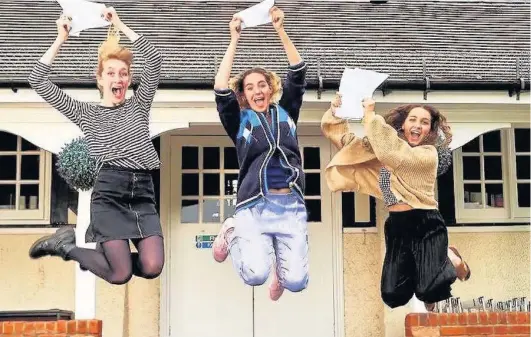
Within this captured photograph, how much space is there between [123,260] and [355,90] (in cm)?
205

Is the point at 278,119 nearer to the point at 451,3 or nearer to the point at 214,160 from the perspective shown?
the point at 214,160

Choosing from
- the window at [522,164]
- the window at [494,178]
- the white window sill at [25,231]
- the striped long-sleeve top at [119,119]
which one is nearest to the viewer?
the striped long-sleeve top at [119,119]

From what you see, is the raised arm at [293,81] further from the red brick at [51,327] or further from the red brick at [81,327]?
the red brick at [51,327]

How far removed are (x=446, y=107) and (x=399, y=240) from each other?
6.72 ft

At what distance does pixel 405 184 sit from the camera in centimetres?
557

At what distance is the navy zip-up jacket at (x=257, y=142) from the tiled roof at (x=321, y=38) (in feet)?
5.92

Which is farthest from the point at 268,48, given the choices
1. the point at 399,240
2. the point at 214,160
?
the point at 399,240

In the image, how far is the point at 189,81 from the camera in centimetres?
709

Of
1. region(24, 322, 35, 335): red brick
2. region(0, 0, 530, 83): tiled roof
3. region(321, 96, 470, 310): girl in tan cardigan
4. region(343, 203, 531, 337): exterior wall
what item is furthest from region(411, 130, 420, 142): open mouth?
region(24, 322, 35, 335): red brick

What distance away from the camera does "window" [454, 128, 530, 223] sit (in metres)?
8.98

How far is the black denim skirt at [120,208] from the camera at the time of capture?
5.28 meters

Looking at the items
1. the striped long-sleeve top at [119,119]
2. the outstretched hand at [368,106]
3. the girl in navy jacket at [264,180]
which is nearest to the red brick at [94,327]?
the girl in navy jacket at [264,180]

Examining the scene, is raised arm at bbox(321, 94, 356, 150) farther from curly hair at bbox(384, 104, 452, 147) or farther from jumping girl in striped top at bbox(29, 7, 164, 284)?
jumping girl in striped top at bbox(29, 7, 164, 284)

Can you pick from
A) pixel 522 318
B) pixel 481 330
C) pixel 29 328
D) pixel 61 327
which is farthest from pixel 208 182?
pixel 522 318
